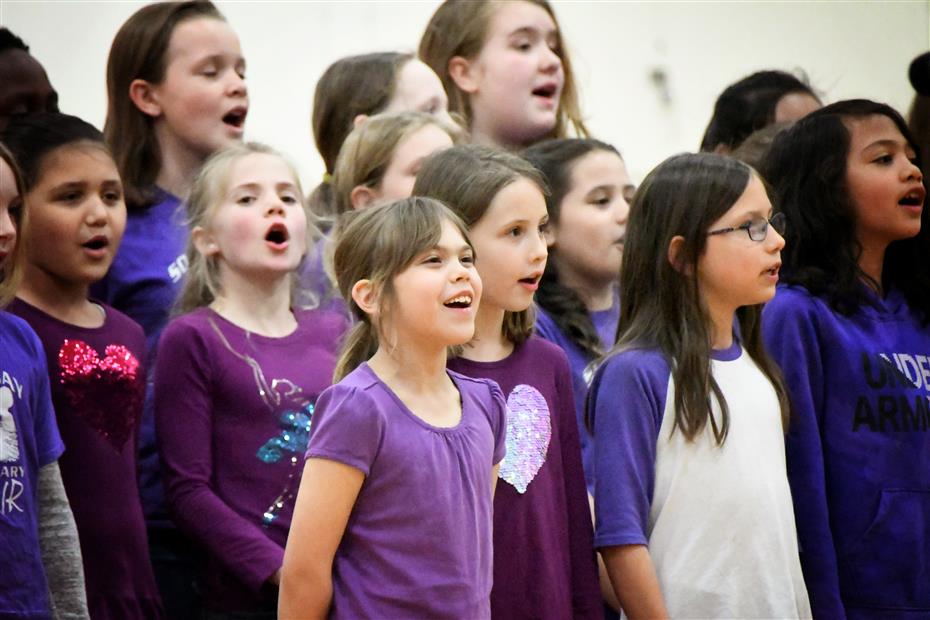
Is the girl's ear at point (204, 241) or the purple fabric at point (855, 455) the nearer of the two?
the purple fabric at point (855, 455)

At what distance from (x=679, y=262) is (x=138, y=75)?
1.55m

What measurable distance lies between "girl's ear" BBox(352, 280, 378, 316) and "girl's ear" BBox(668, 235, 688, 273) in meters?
0.70

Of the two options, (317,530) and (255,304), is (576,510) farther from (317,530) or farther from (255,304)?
(255,304)

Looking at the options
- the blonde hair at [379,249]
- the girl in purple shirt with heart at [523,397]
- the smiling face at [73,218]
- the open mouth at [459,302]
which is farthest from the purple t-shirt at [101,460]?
the open mouth at [459,302]

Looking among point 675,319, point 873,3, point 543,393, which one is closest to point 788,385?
point 675,319

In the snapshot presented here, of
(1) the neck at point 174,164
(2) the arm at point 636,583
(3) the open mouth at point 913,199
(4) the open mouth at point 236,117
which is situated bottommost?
(2) the arm at point 636,583

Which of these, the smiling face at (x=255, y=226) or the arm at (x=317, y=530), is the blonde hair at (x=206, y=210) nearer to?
the smiling face at (x=255, y=226)

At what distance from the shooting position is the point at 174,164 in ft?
11.9

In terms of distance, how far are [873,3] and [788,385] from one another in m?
2.92

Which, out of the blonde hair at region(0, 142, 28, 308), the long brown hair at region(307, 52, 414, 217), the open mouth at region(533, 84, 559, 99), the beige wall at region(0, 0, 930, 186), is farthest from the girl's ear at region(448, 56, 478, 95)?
the blonde hair at region(0, 142, 28, 308)

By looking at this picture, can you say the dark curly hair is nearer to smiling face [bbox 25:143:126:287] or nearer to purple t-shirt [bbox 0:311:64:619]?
smiling face [bbox 25:143:126:287]

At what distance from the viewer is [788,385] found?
3033 mm

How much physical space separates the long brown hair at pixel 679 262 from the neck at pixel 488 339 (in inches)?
8.6

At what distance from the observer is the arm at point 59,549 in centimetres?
264
